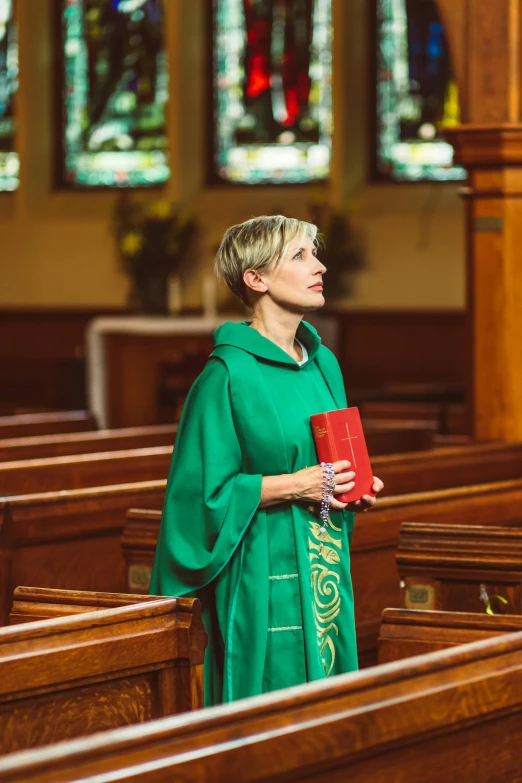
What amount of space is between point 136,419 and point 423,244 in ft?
9.69

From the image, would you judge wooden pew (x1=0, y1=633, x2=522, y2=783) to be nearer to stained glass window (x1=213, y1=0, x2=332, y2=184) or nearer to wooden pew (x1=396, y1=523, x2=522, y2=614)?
wooden pew (x1=396, y1=523, x2=522, y2=614)

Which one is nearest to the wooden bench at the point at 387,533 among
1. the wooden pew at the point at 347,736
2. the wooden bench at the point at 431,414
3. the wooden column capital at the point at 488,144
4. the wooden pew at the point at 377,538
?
the wooden pew at the point at 377,538

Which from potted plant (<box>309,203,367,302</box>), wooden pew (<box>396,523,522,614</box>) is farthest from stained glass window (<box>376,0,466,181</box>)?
wooden pew (<box>396,523,522,614</box>)

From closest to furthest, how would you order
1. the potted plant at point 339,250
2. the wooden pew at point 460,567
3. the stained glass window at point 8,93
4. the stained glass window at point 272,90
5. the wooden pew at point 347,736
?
the wooden pew at point 347,736
the wooden pew at point 460,567
the potted plant at point 339,250
the stained glass window at point 272,90
the stained glass window at point 8,93

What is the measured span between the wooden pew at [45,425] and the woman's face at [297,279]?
4212 millimetres

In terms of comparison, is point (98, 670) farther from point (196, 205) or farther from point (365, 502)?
point (196, 205)

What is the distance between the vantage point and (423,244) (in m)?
11.4

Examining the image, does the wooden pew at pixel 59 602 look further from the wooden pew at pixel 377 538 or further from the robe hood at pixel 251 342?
the wooden pew at pixel 377 538

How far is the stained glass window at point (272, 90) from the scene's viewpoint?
11.9 metres

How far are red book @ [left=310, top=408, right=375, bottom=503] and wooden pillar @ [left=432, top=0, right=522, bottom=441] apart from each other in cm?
351

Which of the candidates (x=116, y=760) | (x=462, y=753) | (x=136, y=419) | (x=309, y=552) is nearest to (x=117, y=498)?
(x=309, y=552)

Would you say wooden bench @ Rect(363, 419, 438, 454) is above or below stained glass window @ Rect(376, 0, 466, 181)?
below

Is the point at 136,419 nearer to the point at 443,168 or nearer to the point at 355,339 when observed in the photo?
the point at 355,339

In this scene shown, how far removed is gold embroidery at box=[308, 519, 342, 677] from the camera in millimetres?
2717
